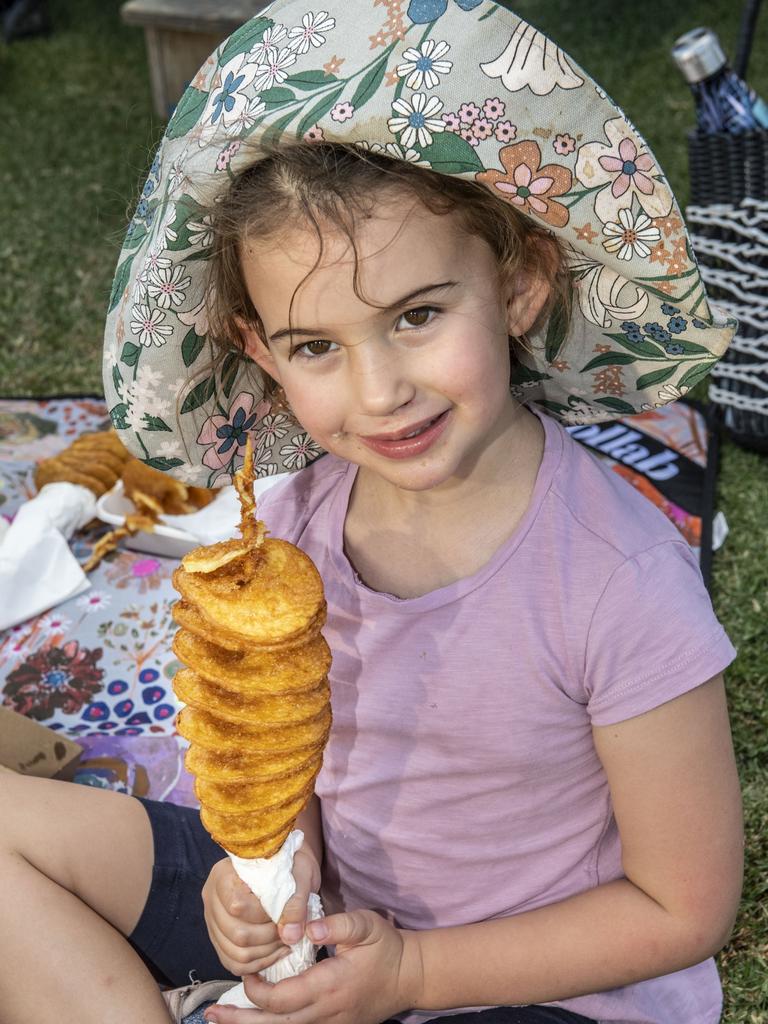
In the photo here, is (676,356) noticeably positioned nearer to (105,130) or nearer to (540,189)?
(540,189)

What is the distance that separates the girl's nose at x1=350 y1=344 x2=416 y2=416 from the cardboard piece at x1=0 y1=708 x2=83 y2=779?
1209 millimetres

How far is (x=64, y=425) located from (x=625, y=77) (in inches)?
152

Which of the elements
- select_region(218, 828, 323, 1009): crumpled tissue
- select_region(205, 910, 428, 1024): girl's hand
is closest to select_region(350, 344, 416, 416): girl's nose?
Answer: select_region(218, 828, 323, 1009): crumpled tissue

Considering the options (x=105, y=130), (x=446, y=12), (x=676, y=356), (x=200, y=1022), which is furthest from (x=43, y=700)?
(x=105, y=130)

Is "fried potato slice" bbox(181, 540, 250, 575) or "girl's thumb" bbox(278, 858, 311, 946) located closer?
"fried potato slice" bbox(181, 540, 250, 575)

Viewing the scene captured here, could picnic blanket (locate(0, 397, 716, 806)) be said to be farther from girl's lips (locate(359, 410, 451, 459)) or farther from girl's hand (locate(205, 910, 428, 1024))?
girl's lips (locate(359, 410, 451, 459))

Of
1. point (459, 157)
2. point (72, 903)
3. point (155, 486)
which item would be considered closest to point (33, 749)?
point (72, 903)

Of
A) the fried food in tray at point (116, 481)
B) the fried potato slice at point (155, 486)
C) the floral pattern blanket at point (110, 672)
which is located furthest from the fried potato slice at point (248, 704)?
the fried potato slice at point (155, 486)

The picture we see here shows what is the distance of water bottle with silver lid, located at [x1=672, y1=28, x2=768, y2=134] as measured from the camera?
9.49 ft

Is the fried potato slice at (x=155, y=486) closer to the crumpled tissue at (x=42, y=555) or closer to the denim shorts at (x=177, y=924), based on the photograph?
the crumpled tissue at (x=42, y=555)

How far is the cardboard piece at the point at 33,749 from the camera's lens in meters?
2.22

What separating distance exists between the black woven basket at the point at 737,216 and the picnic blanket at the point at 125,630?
0.26 metres

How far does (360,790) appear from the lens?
1.73 m

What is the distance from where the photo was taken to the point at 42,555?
2926 mm
